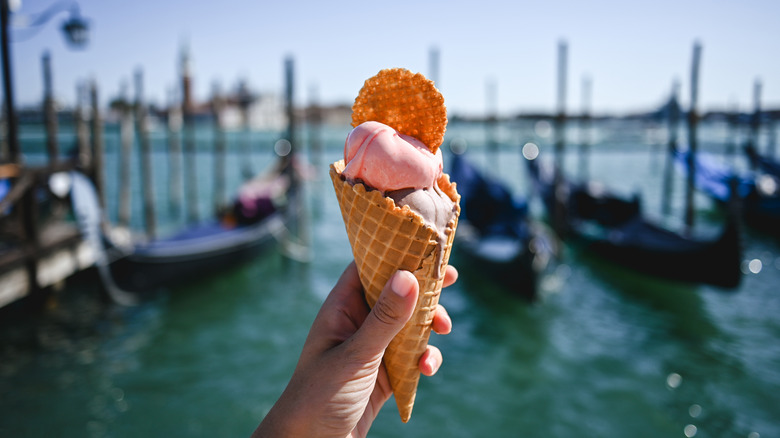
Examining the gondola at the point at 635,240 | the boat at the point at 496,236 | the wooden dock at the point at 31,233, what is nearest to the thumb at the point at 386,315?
the wooden dock at the point at 31,233

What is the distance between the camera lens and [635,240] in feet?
28.5

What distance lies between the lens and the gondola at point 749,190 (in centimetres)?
1203

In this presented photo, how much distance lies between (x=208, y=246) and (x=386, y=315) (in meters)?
7.10

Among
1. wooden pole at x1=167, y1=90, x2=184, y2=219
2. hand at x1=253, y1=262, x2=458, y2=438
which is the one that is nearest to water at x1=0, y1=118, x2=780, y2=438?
hand at x1=253, y1=262, x2=458, y2=438

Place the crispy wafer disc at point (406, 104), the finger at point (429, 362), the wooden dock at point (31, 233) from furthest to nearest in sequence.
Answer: the wooden dock at point (31, 233) → the finger at point (429, 362) → the crispy wafer disc at point (406, 104)

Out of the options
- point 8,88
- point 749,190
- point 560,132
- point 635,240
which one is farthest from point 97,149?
point 749,190

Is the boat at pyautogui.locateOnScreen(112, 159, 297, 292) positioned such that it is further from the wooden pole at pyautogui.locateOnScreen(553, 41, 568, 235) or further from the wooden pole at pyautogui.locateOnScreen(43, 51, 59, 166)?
the wooden pole at pyautogui.locateOnScreen(553, 41, 568, 235)

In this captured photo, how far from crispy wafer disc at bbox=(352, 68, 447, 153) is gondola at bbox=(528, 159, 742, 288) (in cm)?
695

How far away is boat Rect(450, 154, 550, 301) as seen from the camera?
23.4 ft

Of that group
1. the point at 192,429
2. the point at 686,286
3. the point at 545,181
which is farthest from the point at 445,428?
the point at 545,181

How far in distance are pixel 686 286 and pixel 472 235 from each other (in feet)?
12.2

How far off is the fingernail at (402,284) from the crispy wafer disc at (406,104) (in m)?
0.44

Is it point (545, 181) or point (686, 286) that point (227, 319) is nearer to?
point (686, 286)

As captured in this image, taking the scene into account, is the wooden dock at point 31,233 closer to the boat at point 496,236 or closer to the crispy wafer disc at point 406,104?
the crispy wafer disc at point 406,104
